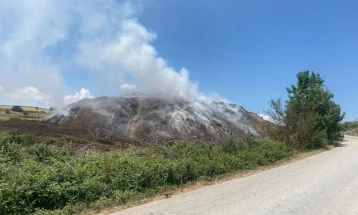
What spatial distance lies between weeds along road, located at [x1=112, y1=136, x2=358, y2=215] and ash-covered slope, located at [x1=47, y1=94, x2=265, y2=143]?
2188 cm

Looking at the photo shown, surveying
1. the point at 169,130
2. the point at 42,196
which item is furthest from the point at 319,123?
the point at 42,196

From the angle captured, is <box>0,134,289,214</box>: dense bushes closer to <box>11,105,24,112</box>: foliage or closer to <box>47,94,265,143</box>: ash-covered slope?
<box>47,94,265,143</box>: ash-covered slope

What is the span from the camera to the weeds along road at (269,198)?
708 centimetres

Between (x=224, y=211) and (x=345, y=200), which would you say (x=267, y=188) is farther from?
(x=224, y=211)

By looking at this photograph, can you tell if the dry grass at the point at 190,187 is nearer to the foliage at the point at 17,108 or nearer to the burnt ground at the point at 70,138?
the burnt ground at the point at 70,138

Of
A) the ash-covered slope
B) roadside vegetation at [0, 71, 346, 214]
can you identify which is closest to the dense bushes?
roadside vegetation at [0, 71, 346, 214]

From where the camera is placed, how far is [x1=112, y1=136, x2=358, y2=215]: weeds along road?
7.08 m

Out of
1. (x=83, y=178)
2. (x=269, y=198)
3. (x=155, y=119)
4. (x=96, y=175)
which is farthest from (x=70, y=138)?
(x=269, y=198)

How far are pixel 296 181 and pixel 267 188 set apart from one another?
181cm

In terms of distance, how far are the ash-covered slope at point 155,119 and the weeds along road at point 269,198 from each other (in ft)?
71.8

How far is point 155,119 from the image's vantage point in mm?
37000

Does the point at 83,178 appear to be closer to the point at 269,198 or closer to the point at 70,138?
the point at 269,198

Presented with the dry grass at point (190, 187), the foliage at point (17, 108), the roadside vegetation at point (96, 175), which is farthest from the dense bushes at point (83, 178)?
the foliage at point (17, 108)

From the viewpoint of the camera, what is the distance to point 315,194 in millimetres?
8703
